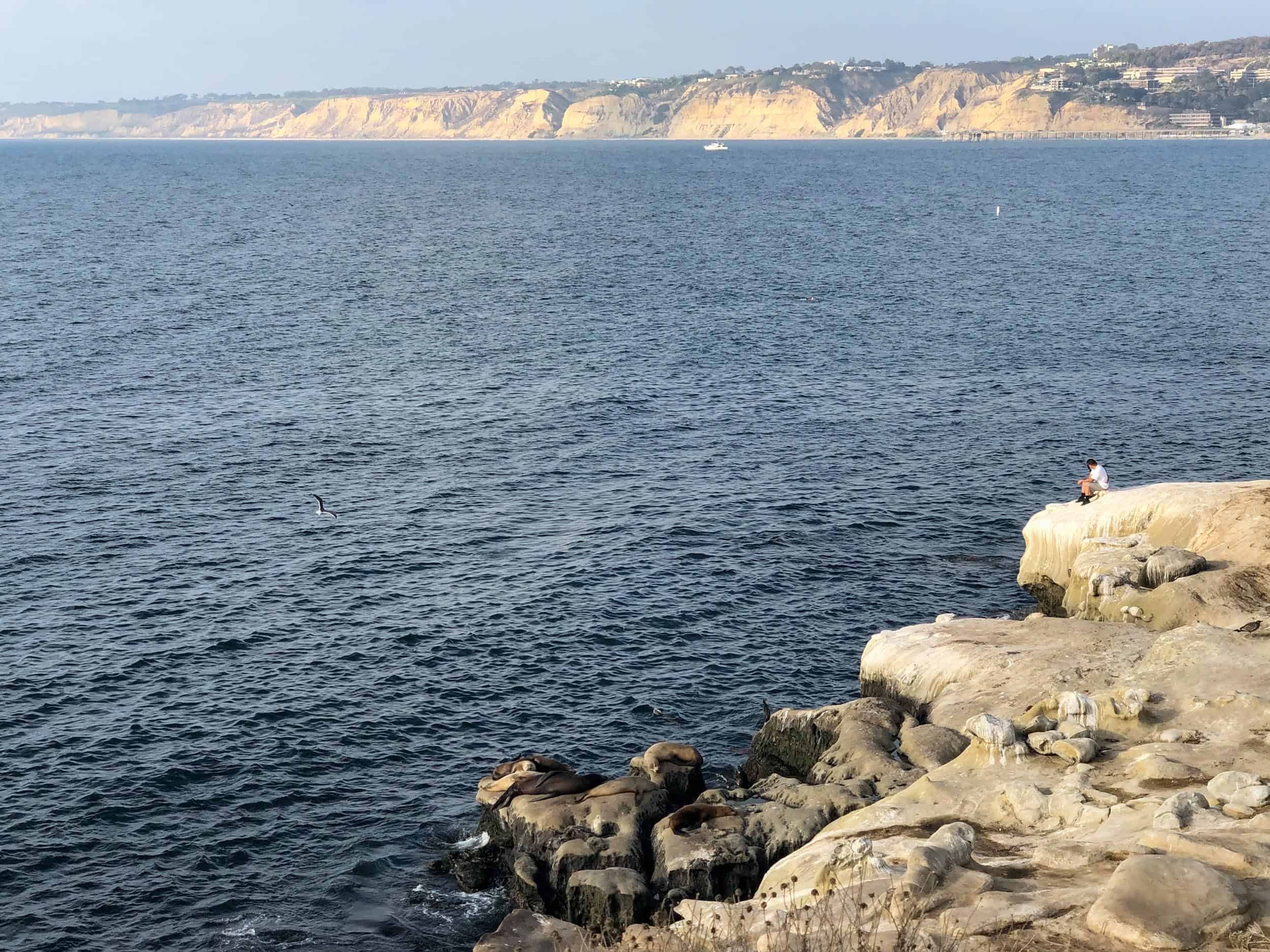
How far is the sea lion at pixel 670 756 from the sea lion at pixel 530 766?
2265mm

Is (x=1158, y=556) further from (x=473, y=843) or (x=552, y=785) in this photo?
(x=473, y=843)

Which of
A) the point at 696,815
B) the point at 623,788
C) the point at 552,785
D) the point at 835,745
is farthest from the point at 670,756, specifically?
the point at 835,745

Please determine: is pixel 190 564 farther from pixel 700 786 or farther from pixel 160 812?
pixel 700 786

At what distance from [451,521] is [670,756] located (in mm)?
25436

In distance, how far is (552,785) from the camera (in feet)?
116

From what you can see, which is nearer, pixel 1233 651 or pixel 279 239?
pixel 1233 651

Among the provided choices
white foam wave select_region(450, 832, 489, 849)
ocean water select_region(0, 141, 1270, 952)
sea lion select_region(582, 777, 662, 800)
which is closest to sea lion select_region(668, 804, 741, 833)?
sea lion select_region(582, 777, 662, 800)

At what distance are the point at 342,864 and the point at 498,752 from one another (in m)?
6.99

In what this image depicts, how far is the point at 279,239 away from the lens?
157 metres

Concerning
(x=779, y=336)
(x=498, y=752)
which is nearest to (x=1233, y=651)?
(x=498, y=752)

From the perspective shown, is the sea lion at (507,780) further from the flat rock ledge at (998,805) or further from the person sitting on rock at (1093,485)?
the person sitting on rock at (1093,485)

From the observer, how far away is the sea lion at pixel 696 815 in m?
33.0

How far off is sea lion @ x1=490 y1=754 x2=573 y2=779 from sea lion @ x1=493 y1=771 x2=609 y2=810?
1.65 ft

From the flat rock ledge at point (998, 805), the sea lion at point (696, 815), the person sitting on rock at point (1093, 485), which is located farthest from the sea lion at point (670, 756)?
the person sitting on rock at point (1093, 485)
